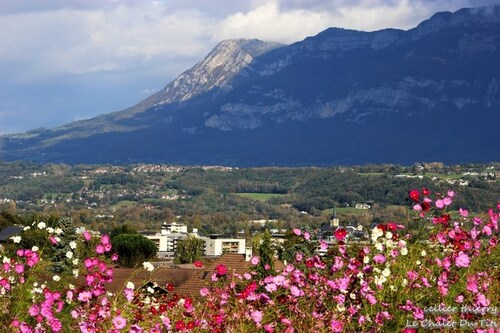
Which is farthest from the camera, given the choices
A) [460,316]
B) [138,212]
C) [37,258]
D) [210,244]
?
[138,212]

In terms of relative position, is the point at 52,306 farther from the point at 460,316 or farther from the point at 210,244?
the point at 210,244

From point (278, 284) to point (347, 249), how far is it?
33.7 inches

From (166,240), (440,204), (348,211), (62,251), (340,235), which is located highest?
(440,204)

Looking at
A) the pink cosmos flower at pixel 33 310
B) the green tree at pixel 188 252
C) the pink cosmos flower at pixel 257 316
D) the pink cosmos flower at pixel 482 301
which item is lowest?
the green tree at pixel 188 252

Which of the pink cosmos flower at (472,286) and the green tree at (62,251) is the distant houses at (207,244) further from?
the pink cosmos flower at (472,286)

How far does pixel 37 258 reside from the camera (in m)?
8.45

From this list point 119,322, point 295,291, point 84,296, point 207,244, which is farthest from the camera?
point 207,244

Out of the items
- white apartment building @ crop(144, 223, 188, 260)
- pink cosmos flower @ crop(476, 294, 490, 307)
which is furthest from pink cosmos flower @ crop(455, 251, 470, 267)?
white apartment building @ crop(144, 223, 188, 260)

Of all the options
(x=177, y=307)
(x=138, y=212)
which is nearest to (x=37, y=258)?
(x=177, y=307)

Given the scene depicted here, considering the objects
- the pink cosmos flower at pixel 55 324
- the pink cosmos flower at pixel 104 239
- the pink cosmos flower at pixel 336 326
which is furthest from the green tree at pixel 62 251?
the pink cosmos flower at pixel 336 326

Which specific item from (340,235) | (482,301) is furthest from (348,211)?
(482,301)

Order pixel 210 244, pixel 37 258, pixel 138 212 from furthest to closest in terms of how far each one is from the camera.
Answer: pixel 138 212, pixel 210 244, pixel 37 258

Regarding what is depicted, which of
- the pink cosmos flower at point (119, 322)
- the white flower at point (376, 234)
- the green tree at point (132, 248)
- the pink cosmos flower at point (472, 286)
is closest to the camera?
the pink cosmos flower at point (119, 322)

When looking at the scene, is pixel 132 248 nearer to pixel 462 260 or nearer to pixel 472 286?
pixel 462 260
